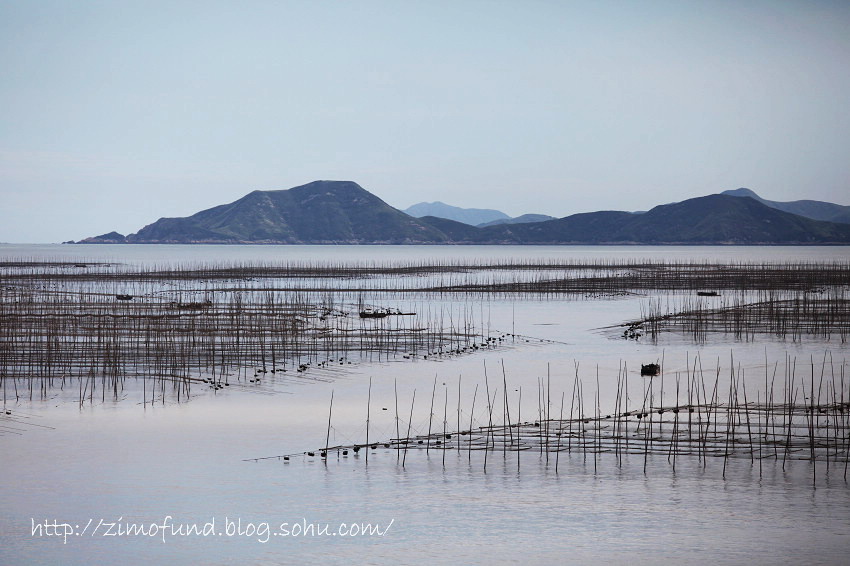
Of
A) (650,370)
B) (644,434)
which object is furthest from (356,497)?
(650,370)

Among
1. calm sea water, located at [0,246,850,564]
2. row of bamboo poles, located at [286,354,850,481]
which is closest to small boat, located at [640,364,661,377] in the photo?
row of bamboo poles, located at [286,354,850,481]

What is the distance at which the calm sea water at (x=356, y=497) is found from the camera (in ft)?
29.5

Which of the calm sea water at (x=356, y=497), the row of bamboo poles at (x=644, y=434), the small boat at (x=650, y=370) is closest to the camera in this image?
the calm sea water at (x=356, y=497)

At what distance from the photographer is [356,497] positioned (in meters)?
10.6

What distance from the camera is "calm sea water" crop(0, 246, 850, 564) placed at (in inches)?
354

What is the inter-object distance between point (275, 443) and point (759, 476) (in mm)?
7067

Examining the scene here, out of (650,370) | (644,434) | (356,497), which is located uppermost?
(650,370)

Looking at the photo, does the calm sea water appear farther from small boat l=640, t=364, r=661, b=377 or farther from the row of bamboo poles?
small boat l=640, t=364, r=661, b=377

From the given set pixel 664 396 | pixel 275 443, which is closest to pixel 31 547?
pixel 275 443

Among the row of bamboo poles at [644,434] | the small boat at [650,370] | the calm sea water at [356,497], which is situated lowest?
the calm sea water at [356,497]

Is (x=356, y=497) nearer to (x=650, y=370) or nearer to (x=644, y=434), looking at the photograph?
(x=644, y=434)

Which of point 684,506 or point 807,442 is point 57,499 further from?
point 807,442

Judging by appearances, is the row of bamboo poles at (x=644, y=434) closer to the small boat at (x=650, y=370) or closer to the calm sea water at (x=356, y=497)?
the calm sea water at (x=356, y=497)

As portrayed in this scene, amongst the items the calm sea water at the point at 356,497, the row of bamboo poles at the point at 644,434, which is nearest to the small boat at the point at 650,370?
the row of bamboo poles at the point at 644,434
